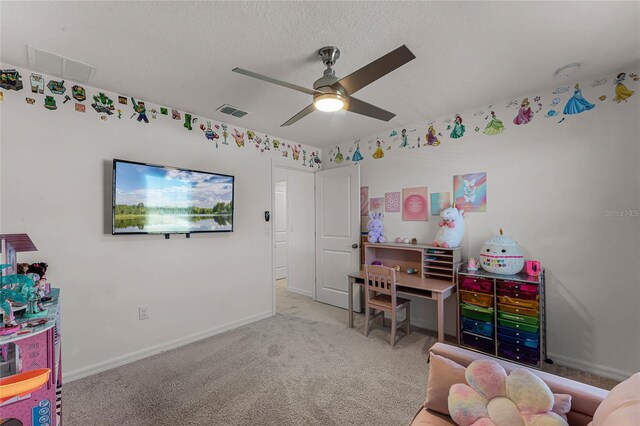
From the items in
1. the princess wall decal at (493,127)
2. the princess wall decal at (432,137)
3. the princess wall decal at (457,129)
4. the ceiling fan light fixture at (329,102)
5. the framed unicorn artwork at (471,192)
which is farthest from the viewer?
the princess wall decal at (432,137)

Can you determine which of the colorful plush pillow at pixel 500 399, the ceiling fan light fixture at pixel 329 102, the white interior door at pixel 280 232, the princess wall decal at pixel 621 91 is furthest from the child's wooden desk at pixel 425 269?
the white interior door at pixel 280 232

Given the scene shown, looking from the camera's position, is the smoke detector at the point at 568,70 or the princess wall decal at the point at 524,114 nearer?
the smoke detector at the point at 568,70

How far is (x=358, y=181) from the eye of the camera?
3818mm

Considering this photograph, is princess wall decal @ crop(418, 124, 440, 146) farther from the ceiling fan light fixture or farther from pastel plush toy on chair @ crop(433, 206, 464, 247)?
the ceiling fan light fixture

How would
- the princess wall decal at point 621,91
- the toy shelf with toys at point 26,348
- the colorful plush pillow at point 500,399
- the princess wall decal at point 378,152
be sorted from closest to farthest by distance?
the colorful plush pillow at point 500,399 → the toy shelf with toys at point 26,348 → the princess wall decal at point 621,91 → the princess wall decal at point 378,152

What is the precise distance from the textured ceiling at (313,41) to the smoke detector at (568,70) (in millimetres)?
49

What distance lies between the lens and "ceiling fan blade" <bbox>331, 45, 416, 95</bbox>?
55.1 inches

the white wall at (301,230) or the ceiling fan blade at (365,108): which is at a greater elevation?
the ceiling fan blade at (365,108)

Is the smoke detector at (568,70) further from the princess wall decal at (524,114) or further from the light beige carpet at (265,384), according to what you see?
the light beige carpet at (265,384)

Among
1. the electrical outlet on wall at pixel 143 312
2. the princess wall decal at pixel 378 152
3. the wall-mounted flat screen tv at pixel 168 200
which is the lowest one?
the electrical outlet on wall at pixel 143 312

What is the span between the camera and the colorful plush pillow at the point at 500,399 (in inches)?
39.3

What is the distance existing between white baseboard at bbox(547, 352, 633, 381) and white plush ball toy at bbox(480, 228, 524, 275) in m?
0.82

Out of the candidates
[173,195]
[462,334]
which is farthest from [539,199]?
[173,195]

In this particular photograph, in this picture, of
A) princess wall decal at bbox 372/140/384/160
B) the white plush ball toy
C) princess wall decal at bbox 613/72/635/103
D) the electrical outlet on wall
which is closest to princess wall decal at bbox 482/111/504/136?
princess wall decal at bbox 613/72/635/103
